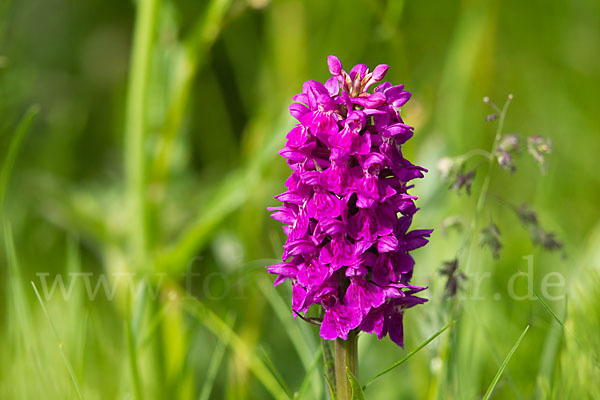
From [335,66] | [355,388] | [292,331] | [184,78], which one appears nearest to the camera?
[355,388]

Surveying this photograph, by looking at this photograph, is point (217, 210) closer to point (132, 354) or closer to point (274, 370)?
point (132, 354)

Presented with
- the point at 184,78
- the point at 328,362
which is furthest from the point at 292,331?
the point at 184,78

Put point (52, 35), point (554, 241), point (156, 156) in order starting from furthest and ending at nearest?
point (52, 35)
point (156, 156)
point (554, 241)

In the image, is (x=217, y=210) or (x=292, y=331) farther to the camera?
(x=217, y=210)

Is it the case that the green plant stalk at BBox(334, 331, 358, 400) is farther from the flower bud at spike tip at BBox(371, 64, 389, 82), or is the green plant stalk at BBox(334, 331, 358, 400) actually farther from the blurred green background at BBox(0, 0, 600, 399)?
the flower bud at spike tip at BBox(371, 64, 389, 82)

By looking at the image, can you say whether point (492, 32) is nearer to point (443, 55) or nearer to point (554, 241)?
point (443, 55)

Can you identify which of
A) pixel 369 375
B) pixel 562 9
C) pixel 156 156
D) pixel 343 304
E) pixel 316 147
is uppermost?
pixel 562 9

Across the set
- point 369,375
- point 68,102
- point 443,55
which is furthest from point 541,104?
point 68,102
